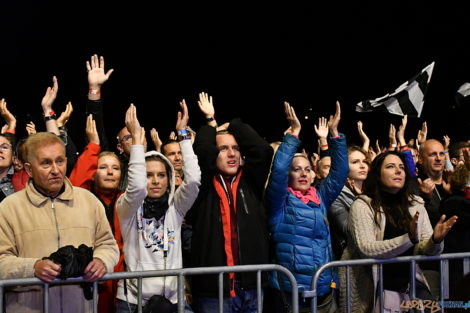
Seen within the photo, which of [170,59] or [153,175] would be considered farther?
[170,59]

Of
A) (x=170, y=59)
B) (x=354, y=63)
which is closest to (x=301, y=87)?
(x=354, y=63)

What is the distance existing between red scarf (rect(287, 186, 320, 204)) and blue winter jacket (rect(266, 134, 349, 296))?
0.04 metres

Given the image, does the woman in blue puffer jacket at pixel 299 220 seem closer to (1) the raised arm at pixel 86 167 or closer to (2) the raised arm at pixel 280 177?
(2) the raised arm at pixel 280 177

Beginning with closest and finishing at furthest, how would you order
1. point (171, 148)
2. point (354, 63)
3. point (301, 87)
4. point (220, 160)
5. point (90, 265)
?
point (90, 265) < point (220, 160) < point (171, 148) < point (354, 63) < point (301, 87)

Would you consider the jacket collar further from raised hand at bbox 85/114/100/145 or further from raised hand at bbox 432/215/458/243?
raised hand at bbox 432/215/458/243

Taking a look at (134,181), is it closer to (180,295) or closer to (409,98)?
(180,295)

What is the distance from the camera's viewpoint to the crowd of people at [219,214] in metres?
3.61

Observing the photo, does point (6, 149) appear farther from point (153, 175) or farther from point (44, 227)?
point (44, 227)

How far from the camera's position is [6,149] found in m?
4.92

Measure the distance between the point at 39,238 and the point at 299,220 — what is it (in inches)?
80.8

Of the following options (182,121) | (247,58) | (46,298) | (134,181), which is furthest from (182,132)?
(247,58)

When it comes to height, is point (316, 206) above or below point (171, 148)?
below

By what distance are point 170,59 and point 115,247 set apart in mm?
11402

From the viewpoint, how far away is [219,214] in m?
4.55
